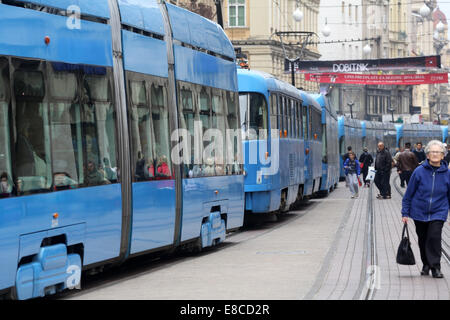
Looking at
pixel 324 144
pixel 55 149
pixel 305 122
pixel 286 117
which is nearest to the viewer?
pixel 55 149

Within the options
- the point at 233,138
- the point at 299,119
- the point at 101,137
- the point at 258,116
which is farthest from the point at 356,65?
the point at 101,137

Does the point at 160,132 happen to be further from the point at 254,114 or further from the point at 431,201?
the point at 254,114

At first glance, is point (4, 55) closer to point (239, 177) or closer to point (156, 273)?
point (156, 273)

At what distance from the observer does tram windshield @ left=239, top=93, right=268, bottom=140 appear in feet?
67.8

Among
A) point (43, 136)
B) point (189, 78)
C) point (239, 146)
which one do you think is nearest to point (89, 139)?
point (43, 136)

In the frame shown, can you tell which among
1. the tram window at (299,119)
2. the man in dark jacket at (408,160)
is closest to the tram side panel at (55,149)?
the tram window at (299,119)

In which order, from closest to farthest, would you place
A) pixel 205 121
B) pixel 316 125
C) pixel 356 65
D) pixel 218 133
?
1. pixel 205 121
2. pixel 218 133
3. pixel 316 125
4. pixel 356 65

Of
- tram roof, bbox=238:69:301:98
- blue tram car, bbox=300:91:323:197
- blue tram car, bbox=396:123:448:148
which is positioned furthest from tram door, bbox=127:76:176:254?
blue tram car, bbox=396:123:448:148

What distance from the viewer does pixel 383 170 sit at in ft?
104

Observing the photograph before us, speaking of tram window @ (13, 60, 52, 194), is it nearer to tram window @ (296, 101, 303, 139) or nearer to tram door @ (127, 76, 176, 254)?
tram door @ (127, 76, 176, 254)

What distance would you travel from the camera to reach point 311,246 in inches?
659

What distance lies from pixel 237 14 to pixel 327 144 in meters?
35.8

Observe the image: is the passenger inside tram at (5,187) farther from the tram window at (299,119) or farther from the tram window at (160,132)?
the tram window at (299,119)

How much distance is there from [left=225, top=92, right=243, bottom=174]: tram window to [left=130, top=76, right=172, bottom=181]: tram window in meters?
3.12
